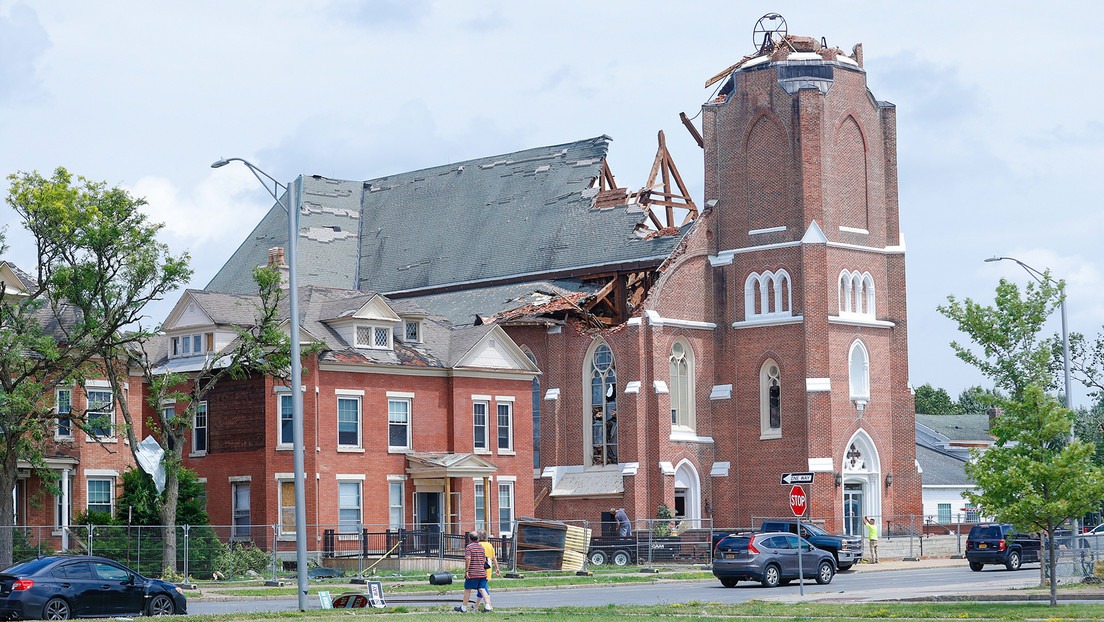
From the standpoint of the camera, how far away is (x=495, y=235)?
76.4 metres

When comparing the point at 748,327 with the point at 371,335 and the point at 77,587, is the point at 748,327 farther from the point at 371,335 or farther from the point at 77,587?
the point at 77,587

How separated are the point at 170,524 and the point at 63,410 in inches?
275

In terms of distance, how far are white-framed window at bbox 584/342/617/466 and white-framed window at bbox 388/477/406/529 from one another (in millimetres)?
13587

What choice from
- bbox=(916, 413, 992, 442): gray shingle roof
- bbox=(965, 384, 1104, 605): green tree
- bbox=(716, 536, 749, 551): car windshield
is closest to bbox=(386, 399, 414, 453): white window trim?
bbox=(716, 536, 749, 551): car windshield

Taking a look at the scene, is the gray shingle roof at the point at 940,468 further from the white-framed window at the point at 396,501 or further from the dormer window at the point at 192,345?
the dormer window at the point at 192,345

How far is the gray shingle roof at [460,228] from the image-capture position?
72.1m

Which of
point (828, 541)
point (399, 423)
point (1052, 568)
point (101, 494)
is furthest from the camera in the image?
point (399, 423)

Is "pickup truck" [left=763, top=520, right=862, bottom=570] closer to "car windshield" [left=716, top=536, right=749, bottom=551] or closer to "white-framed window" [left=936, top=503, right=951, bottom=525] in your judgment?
"car windshield" [left=716, top=536, right=749, bottom=551]

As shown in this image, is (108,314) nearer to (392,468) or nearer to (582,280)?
(392,468)

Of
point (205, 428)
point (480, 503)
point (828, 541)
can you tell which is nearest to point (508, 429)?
point (480, 503)

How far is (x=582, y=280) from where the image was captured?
7112 centimetres

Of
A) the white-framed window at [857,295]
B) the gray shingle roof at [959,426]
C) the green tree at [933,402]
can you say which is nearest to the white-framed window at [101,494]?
the white-framed window at [857,295]

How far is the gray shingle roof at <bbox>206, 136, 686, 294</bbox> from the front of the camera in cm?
7212

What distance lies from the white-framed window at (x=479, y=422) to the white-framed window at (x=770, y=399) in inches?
528
